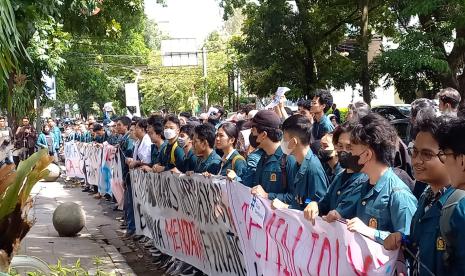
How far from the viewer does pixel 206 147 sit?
6.63 m

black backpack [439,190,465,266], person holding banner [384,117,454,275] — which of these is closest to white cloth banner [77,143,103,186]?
person holding banner [384,117,454,275]

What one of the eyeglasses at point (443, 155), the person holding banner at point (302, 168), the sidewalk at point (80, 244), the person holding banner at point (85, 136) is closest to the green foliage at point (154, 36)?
the person holding banner at point (85, 136)

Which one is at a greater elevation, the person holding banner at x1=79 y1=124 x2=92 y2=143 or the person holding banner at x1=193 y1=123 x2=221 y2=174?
the person holding banner at x1=193 y1=123 x2=221 y2=174

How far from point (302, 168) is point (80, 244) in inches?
207

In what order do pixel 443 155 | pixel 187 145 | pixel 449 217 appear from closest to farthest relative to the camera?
pixel 449 217
pixel 443 155
pixel 187 145

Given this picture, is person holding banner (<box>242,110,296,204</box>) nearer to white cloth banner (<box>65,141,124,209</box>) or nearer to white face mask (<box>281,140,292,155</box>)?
white face mask (<box>281,140,292,155</box>)

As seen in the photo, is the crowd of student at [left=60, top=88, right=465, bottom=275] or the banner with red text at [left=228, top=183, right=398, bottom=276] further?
the banner with red text at [left=228, top=183, right=398, bottom=276]

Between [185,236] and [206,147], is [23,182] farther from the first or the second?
[185,236]

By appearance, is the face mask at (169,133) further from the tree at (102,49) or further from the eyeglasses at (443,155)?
the eyeglasses at (443,155)

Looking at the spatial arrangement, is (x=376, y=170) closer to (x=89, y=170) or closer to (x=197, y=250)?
(x=197, y=250)

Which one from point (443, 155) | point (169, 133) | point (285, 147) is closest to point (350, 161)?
point (443, 155)

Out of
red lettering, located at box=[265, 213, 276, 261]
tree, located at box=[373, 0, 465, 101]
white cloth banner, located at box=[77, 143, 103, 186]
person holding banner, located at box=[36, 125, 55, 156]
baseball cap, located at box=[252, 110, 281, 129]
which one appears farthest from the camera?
person holding banner, located at box=[36, 125, 55, 156]

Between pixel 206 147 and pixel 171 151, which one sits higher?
pixel 206 147

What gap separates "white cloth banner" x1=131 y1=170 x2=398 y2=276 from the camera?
12.0 feet
